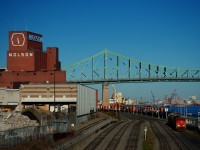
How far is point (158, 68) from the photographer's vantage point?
637 feet

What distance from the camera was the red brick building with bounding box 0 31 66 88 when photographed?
14700 cm

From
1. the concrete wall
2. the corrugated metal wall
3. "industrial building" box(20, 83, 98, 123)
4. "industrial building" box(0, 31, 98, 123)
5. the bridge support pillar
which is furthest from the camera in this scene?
the bridge support pillar

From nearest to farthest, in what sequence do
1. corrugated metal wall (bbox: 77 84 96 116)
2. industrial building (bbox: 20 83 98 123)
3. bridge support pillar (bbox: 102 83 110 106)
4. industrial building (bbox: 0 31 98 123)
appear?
1. corrugated metal wall (bbox: 77 84 96 116)
2. industrial building (bbox: 20 83 98 123)
3. industrial building (bbox: 0 31 98 123)
4. bridge support pillar (bbox: 102 83 110 106)

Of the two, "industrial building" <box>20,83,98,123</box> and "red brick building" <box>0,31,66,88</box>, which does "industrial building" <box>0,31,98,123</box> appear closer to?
"red brick building" <box>0,31,66,88</box>

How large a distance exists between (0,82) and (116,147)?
103745mm

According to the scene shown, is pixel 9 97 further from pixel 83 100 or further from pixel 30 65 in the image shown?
pixel 30 65

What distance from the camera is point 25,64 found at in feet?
495

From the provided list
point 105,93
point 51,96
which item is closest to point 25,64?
point 105,93

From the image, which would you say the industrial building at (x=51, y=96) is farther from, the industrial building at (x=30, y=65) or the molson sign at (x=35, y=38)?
the molson sign at (x=35, y=38)

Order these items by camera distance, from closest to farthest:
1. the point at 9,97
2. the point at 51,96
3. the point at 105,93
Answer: the point at 51,96 < the point at 9,97 < the point at 105,93

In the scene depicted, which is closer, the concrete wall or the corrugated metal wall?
the corrugated metal wall

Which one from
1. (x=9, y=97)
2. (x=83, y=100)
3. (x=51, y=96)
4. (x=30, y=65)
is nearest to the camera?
(x=51, y=96)

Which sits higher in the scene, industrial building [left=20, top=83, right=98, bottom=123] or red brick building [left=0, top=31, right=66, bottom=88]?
red brick building [left=0, top=31, right=66, bottom=88]

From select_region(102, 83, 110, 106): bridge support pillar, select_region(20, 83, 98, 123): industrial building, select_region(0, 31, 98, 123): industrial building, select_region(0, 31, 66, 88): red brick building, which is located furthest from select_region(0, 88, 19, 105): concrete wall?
select_region(102, 83, 110, 106): bridge support pillar
